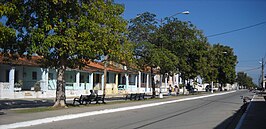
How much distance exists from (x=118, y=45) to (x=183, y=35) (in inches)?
773

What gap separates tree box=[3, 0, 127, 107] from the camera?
18.1 m

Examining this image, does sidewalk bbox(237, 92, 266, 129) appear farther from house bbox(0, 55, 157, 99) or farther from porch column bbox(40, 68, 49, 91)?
porch column bbox(40, 68, 49, 91)

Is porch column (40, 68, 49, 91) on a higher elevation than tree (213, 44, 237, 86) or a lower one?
lower

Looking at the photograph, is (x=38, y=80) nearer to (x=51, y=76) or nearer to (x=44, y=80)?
(x=44, y=80)

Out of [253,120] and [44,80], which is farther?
[44,80]

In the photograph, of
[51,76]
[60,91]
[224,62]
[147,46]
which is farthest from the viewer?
[224,62]

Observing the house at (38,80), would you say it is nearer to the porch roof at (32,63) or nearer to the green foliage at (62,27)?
the porch roof at (32,63)

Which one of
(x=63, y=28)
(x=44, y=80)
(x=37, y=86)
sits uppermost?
(x=63, y=28)

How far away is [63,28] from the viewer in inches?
744

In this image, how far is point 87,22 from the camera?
18828 millimetres

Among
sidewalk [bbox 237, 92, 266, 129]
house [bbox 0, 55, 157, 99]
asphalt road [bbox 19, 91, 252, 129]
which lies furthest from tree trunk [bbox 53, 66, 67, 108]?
sidewalk [bbox 237, 92, 266, 129]

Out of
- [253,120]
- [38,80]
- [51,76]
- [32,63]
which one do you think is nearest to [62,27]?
[253,120]

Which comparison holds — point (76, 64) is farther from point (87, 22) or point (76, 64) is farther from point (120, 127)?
point (120, 127)

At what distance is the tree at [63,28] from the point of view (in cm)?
1809
